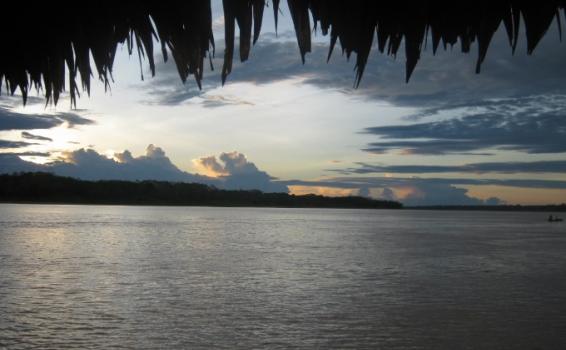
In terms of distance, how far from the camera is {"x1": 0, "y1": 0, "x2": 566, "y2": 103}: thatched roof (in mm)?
2055

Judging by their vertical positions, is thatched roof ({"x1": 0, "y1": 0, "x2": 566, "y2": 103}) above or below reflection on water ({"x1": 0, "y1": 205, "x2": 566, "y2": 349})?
above

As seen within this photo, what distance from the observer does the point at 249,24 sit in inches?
80.2

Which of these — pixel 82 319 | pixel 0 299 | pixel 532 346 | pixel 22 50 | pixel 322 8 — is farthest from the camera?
pixel 0 299

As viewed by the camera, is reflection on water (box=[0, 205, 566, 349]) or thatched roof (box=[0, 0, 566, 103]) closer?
thatched roof (box=[0, 0, 566, 103])

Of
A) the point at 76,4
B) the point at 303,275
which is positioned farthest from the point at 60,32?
the point at 303,275

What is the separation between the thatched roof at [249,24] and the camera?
6.74 feet

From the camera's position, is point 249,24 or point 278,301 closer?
point 249,24

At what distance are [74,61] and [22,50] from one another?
0.20 m

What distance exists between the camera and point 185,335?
45.2 ft

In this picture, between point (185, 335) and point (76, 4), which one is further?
point (185, 335)

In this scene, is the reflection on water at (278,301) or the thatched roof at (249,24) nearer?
the thatched roof at (249,24)

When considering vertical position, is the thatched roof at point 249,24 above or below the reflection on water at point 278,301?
above

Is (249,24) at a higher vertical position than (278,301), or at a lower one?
higher

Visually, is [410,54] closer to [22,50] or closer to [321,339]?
[22,50]
